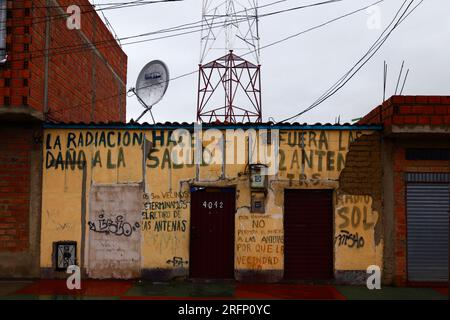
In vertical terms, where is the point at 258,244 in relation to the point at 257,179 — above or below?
below

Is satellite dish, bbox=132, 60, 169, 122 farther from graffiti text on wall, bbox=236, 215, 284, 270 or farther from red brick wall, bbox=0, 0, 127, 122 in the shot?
graffiti text on wall, bbox=236, 215, 284, 270

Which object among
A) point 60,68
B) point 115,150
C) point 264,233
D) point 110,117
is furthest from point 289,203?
point 110,117

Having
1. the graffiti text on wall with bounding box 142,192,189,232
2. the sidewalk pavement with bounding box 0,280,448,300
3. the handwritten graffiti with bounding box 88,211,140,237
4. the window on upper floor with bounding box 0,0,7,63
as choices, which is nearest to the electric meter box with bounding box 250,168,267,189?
the graffiti text on wall with bounding box 142,192,189,232

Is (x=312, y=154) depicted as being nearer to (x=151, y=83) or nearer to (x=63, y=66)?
(x=151, y=83)

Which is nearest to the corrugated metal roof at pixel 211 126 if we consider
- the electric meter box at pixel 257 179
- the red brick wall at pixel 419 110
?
the red brick wall at pixel 419 110

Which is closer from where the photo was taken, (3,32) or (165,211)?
(3,32)

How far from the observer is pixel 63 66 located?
13.3 m

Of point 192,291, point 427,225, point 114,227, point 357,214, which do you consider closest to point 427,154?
point 427,225

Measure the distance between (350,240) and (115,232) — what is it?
5721mm

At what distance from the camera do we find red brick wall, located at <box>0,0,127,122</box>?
11.1 metres

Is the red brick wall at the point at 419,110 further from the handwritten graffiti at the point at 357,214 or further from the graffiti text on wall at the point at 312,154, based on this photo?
the handwritten graffiti at the point at 357,214

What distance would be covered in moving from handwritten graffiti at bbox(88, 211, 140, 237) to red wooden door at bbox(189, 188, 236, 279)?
149 centimetres

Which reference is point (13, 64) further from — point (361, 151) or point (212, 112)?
point (212, 112)
